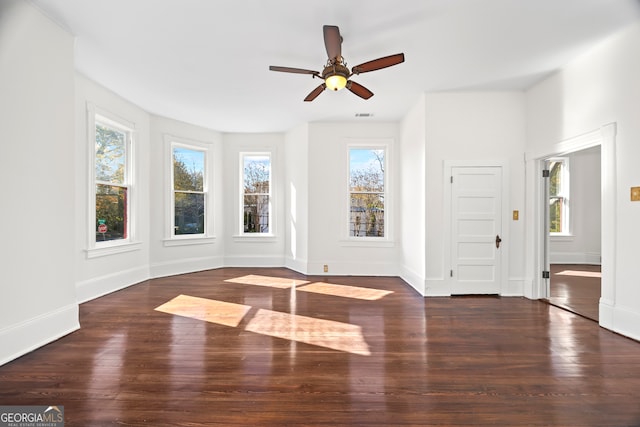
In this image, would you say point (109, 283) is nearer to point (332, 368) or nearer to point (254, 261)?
point (254, 261)

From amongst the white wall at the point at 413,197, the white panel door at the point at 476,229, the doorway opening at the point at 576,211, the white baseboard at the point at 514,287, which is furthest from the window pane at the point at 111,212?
the doorway opening at the point at 576,211

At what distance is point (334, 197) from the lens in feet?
19.6

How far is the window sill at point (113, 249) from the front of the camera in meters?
4.30

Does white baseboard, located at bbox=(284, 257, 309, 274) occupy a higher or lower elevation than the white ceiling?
lower

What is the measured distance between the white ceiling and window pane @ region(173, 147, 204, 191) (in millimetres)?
1540

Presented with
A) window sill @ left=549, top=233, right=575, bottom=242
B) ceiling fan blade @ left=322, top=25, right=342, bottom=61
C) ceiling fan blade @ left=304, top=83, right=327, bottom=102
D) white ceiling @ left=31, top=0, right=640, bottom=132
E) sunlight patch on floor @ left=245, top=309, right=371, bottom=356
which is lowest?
sunlight patch on floor @ left=245, top=309, right=371, bottom=356

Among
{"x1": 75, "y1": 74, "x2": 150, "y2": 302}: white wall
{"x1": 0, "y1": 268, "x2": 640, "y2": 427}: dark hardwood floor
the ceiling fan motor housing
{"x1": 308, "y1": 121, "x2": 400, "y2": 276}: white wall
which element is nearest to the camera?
{"x1": 0, "y1": 268, "x2": 640, "y2": 427}: dark hardwood floor

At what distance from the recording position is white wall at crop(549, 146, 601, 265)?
24.2ft

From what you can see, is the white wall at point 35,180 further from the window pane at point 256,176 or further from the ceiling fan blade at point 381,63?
the window pane at point 256,176

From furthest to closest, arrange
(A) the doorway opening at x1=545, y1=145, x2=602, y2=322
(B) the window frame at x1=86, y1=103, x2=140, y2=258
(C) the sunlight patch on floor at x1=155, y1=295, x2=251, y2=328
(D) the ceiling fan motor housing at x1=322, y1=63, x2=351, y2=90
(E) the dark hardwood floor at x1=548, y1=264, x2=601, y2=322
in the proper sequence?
1. (A) the doorway opening at x1=545, y1=145, x2=602, y2=322
2. (B) the window frame at x1=86, y1=103, x2=140, y2=258
3. (E) the dark hardwood floor at x1=548, y1=264, x2=601, y2=322
4. (C) the sunlight patch on floor at x1=155, y1=295, x2=251, y2=328
5. (D) the ceiling fan motor housing at x1=322, y1=63, x2=351, y2=90

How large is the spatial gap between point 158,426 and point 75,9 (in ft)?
11.0

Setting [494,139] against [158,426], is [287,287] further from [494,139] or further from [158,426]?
[494,139]

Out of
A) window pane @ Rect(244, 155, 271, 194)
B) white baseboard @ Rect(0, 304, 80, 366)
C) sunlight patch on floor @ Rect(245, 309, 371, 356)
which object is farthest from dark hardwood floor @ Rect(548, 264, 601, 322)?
white baseboard @ Rect(0, 304, 80, 366)

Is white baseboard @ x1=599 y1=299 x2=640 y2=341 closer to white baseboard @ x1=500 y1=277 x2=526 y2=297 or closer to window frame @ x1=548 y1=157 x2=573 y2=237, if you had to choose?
white baseboard @ x1=500 y1=277 x2=526 y2=297
